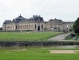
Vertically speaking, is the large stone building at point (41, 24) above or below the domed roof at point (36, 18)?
below

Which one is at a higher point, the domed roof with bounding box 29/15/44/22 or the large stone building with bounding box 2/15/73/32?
the domed roof with bounding box 29/15/44/22

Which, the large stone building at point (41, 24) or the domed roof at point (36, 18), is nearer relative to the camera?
the large stone building at point (41, 24)

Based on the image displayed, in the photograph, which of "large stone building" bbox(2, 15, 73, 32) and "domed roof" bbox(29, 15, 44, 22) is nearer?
"large stone building" bbox(2, 15, 73, 32)

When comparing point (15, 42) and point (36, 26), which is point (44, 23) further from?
point (15, 42)

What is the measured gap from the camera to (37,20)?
552 ft

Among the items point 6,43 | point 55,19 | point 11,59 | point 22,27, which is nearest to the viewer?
point 11,59

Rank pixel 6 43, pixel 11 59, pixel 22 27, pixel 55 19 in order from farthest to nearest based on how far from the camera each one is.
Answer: pixel 22 27 → pixel 55 19 → pixel 6 43 → pixel 11 59

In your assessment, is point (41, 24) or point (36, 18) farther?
point (41, 24)

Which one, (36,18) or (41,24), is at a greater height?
(36,18)

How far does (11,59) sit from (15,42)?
34044 millimetres

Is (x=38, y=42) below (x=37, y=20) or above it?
below

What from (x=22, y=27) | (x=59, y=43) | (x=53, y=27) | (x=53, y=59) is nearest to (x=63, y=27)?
(x=53, y=27)

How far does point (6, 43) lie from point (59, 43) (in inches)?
455

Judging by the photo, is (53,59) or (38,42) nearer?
(53,59)
